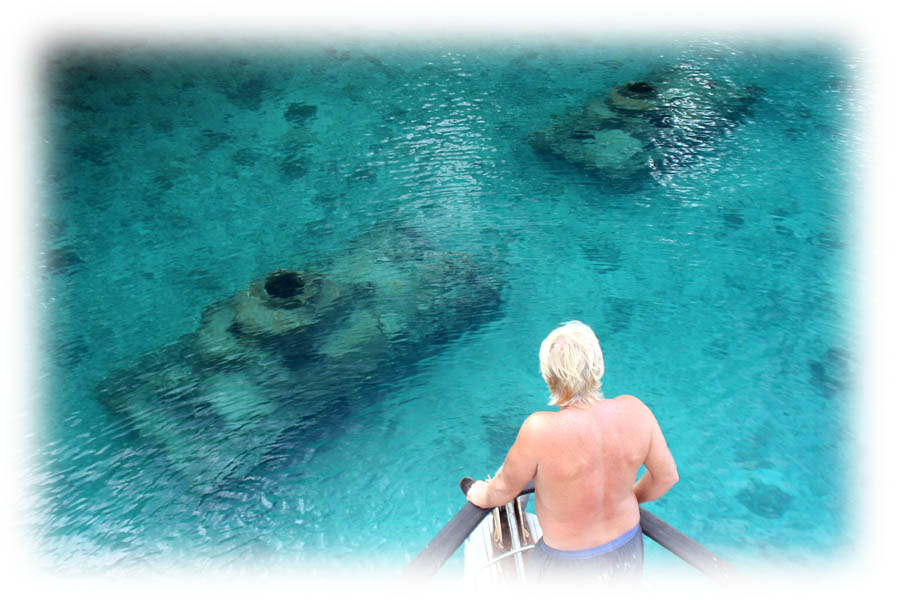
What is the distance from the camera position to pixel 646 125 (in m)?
6.92

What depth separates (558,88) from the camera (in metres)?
7.79

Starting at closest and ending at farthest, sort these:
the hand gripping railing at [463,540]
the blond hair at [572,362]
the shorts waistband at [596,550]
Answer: the hand gripping railing at [463,540] < the blond hair at [572,362] < the shorts waistband at [596,550]

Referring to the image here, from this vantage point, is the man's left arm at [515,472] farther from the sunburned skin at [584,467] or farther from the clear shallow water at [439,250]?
the clear shallow water at [439,250]

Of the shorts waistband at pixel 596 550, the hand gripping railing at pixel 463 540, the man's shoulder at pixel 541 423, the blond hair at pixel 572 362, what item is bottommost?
the shorts waistband at pixel 596 550

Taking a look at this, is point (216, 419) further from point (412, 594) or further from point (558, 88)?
point (558, 88)

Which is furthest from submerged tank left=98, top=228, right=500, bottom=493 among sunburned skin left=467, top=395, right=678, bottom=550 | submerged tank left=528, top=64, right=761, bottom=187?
sunburned skin left=467, top=395, right=678, bottom=550

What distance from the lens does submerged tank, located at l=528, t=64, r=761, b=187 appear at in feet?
21.1

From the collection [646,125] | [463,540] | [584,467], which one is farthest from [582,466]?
[646,125]

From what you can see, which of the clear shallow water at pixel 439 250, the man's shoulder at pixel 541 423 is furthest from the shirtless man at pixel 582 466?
the clear shallow water at pixel 439 250

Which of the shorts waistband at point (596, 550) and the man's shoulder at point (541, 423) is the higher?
the man's shoulder at point (541, 423)

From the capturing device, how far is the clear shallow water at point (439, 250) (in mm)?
3451

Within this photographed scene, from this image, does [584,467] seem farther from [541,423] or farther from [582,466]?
[541,423]

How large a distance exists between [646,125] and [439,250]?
3.21 metres

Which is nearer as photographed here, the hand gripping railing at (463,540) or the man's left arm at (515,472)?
the hand gripping railing at (463,540)
